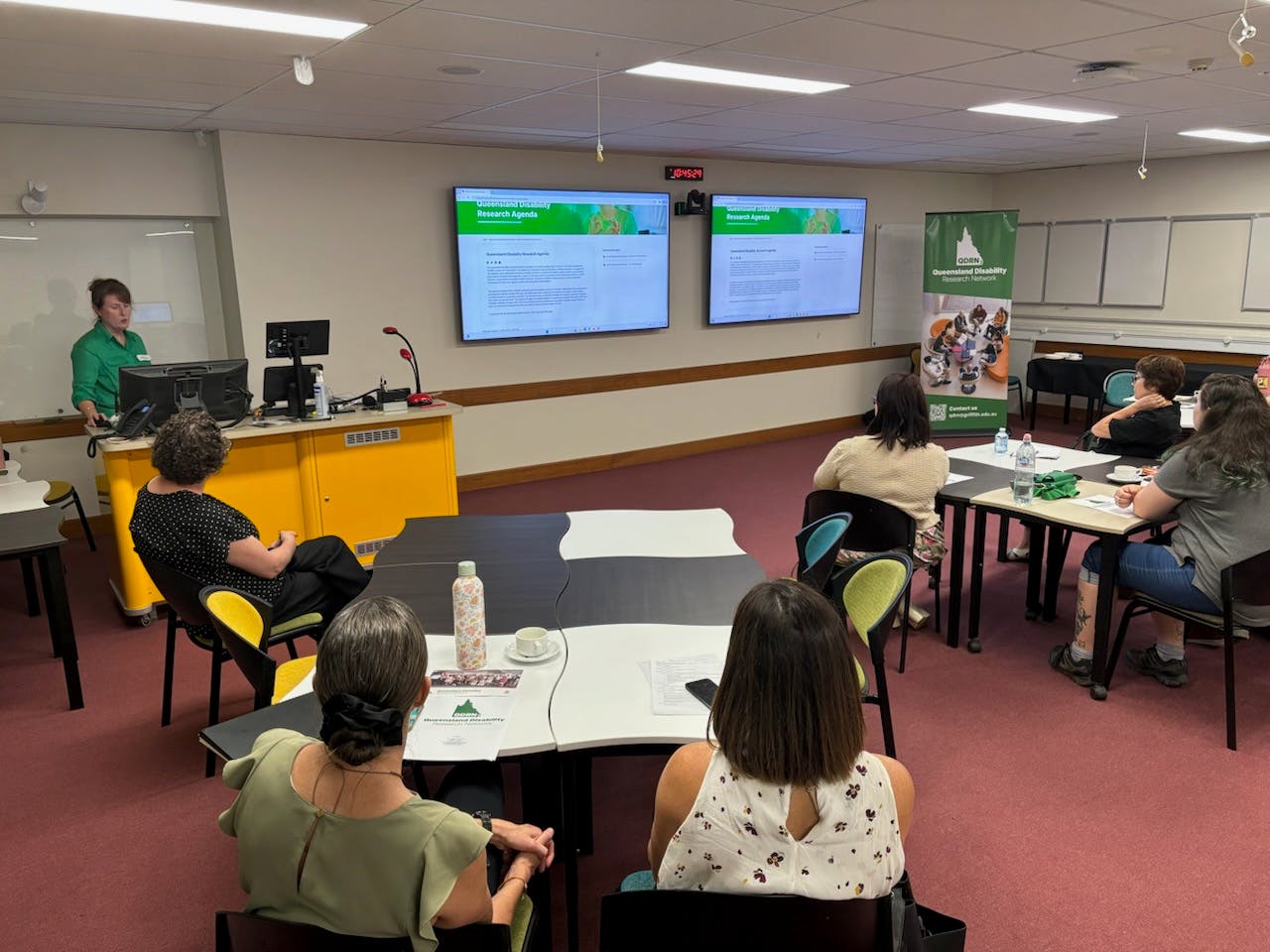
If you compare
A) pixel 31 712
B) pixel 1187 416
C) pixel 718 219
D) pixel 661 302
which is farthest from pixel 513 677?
pixel 718 219

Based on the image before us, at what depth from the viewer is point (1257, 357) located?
8031 millimetres

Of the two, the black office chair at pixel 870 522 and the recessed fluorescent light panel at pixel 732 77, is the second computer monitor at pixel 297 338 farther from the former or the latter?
the black office chair at pixel 870 522

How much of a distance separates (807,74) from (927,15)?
1059 millimetres

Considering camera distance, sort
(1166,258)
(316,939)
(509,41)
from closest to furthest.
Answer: (316,939) → (509,41) → (1166,258)

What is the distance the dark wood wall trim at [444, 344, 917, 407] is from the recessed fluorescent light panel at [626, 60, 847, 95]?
3.22m

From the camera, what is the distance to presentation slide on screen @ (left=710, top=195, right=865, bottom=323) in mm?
8000

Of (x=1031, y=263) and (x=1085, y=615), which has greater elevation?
(x=1031, y=263)

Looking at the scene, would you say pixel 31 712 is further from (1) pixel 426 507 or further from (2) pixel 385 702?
(2) pixel 385 702

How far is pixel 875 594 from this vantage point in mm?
2742

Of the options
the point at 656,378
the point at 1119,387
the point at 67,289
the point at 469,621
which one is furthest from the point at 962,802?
the point at 67,289

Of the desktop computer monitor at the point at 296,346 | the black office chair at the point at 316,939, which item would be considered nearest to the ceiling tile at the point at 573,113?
the desktop computer monitor at the point at 296,346

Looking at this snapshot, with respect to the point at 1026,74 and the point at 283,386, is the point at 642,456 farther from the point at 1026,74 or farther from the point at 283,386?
the point at 1026,74

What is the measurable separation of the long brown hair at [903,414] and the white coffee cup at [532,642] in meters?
2.07

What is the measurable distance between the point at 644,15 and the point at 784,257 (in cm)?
539
